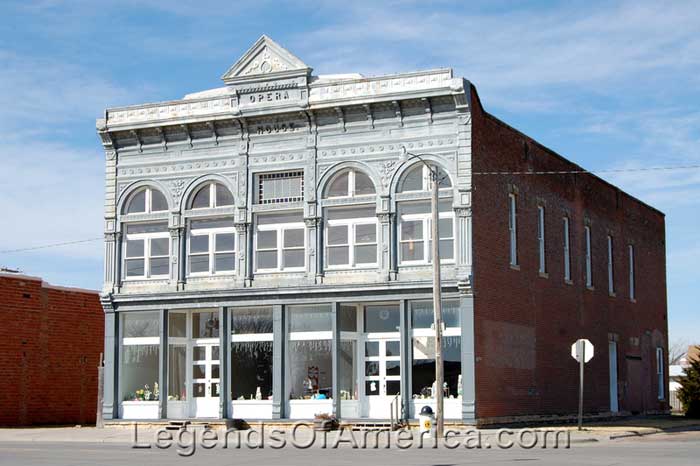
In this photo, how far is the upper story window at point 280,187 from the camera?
1540 inches

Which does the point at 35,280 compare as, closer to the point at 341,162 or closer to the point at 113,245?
A: the point at 113,245

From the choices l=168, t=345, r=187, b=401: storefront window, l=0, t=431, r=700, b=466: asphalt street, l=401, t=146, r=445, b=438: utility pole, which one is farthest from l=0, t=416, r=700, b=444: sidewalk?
l=0, t=431, r=700, b=466: asphalt street

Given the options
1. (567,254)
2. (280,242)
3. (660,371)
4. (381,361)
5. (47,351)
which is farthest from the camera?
(660,371)

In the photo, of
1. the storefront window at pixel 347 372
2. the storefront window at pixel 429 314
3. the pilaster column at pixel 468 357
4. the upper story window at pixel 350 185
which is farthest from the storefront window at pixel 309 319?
the pilaster column at pixel 468 357

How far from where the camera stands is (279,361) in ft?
126

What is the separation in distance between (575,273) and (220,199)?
14783 mm

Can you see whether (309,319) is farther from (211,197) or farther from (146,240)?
(146,240)

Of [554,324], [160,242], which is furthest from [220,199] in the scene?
[554,324]

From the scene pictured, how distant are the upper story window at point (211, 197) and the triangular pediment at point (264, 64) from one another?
375cm

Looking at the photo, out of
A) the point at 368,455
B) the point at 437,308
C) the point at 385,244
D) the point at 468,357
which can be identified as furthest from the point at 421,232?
the point at 368,455

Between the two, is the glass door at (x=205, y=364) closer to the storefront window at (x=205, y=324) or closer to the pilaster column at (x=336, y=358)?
the storefront window at (x=205, y=324)

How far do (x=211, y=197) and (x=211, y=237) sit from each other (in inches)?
56.0

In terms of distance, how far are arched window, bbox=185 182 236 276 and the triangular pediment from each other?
12.9ft

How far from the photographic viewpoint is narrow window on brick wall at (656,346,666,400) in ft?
182
